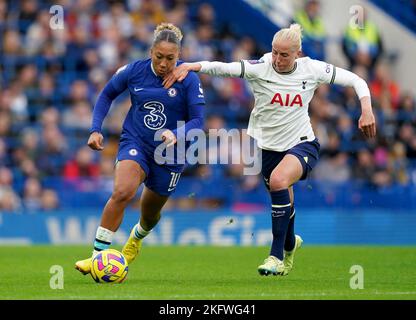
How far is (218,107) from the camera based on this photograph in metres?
21.6

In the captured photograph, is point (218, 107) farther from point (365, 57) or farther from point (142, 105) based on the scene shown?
point (142, 105)

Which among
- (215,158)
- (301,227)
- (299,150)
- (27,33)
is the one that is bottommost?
(299,150)

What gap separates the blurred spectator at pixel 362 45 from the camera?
22453 mm

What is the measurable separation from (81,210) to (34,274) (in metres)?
7.37

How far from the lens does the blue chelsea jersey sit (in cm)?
1069

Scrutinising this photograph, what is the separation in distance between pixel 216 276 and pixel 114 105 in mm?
10447

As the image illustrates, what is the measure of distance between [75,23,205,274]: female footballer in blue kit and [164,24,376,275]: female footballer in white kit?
18 cm

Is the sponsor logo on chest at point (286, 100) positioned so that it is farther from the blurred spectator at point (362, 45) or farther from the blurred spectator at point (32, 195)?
the blurred spectator at point (362, 45)

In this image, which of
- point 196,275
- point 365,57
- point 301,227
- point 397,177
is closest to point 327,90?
point 365,57

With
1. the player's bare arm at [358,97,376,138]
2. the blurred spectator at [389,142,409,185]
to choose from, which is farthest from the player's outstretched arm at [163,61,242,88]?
the blurred spectator at [389,142,409,185]

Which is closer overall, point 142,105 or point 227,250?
point 142,105

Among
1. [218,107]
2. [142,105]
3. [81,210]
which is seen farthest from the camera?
[218,107]

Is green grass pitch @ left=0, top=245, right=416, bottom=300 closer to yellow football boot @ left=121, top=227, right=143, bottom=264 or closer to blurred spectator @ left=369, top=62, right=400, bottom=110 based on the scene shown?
yellow football boot @ left=121, top=227, right=143, bottom=264

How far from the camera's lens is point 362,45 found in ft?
74.5
